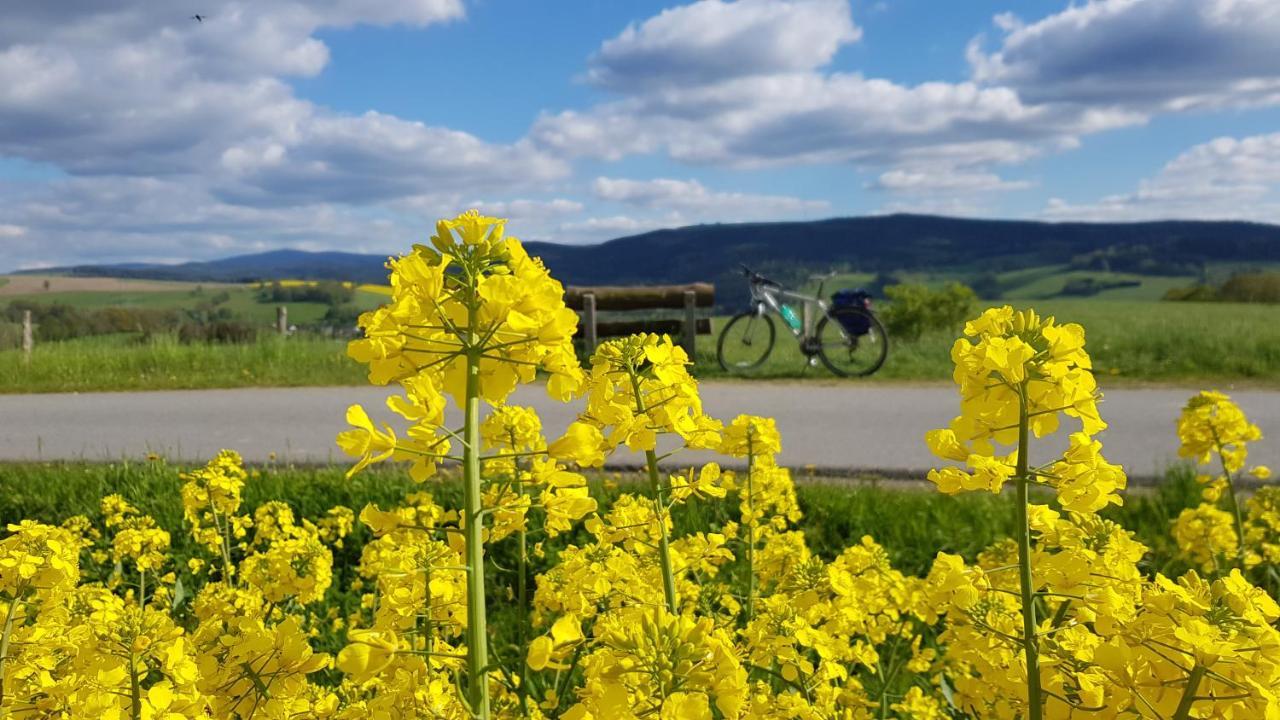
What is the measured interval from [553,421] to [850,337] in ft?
19.6

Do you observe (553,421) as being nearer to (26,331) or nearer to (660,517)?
(660,517)

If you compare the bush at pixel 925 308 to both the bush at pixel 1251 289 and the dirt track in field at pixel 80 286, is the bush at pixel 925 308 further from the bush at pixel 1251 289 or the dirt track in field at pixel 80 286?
the dirt track in field at pixel 80 286

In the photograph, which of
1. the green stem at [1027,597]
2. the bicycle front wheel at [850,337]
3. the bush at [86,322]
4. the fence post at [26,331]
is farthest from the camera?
the bush at [86,322]

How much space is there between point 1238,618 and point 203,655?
6.10 feet

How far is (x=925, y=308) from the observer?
2772cm

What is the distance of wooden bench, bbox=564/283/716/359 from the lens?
15688mm

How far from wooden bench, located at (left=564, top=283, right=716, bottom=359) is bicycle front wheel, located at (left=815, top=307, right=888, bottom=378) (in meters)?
2.56

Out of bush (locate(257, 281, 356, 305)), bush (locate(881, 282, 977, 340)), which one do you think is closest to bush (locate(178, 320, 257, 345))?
bush (locate(881, 282, 977, 340))

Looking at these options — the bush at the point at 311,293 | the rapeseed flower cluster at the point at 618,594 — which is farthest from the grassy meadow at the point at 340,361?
the bush at the point at 311,293

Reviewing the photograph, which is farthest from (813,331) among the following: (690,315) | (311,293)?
(311,293)

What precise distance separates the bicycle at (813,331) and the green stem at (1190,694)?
473 inches

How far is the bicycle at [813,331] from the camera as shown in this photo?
13727 mm

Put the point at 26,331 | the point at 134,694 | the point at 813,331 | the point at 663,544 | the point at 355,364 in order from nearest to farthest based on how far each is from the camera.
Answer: the point at 134,694 < the point at 663,544 < the point at 355,364 < the point at 813,331 < the point at 26,331

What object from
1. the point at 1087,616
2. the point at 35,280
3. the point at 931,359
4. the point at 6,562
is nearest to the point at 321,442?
the point at 6,562
